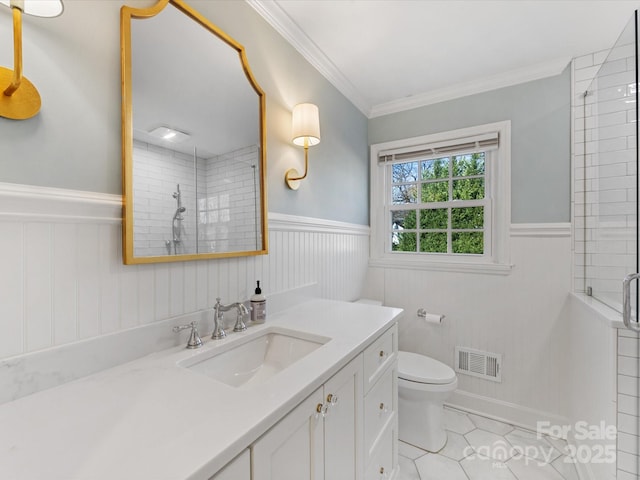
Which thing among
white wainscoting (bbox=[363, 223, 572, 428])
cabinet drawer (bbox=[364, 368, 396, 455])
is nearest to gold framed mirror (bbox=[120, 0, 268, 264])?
cabinet drawer (bbox=[364, 368, 396, 455])

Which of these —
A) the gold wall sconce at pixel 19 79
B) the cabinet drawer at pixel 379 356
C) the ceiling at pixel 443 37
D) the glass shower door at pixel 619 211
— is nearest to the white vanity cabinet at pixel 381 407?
the cabinet drawer at pixel 379 356

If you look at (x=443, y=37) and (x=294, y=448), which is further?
(x=443, y=37)

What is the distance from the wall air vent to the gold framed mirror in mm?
1802

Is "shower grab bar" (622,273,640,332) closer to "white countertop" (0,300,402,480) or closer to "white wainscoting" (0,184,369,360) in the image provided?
"white countertop" (0,300,402,480)

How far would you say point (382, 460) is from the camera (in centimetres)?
132

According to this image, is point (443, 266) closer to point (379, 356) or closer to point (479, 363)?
point (479, 363)

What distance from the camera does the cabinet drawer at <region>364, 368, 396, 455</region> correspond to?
1.17 metres

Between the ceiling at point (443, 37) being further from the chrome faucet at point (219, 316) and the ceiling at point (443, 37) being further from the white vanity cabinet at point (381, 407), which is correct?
the white vanity cabinet at point (381, 407)

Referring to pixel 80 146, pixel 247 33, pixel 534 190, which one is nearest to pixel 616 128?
pixel 534 190

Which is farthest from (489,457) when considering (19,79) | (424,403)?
(19,79)

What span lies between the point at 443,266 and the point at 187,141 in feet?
6.61

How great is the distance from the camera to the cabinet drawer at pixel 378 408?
1168 mm

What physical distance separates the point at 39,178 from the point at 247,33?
44.1 inches

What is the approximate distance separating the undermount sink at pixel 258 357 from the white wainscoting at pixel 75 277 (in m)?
0.22
